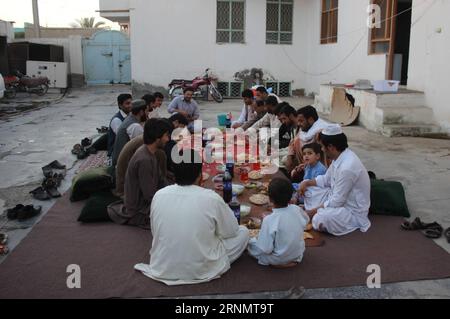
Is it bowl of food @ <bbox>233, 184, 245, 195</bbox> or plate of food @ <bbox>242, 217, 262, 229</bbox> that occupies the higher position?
bowl of food @ <bbox>233, 184, 245, 195</bbox>

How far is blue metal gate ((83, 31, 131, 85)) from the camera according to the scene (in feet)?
68.9

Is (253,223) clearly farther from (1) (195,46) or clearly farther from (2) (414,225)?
(1) (195,46)

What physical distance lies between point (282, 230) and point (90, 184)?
8.37ft

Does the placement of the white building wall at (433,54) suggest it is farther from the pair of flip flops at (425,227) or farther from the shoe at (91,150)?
the shoe at (91,150)

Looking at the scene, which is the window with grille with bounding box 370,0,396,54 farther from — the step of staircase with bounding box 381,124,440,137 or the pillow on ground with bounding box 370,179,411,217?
the pillow on ground with bounding box 370,179,411,217

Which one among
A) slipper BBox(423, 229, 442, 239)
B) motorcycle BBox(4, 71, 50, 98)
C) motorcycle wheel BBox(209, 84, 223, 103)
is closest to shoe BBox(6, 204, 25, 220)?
slipper BBox(423, 229, 442, 239)

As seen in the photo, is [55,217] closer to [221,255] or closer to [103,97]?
[221,255]

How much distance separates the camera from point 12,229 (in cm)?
436

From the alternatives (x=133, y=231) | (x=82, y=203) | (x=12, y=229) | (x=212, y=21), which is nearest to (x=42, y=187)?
(x=82, y=203)

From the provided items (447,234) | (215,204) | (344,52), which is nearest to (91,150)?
(215,204)

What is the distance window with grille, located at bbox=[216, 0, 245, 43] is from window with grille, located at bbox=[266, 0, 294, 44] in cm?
96

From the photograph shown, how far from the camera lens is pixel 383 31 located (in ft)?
34.7
